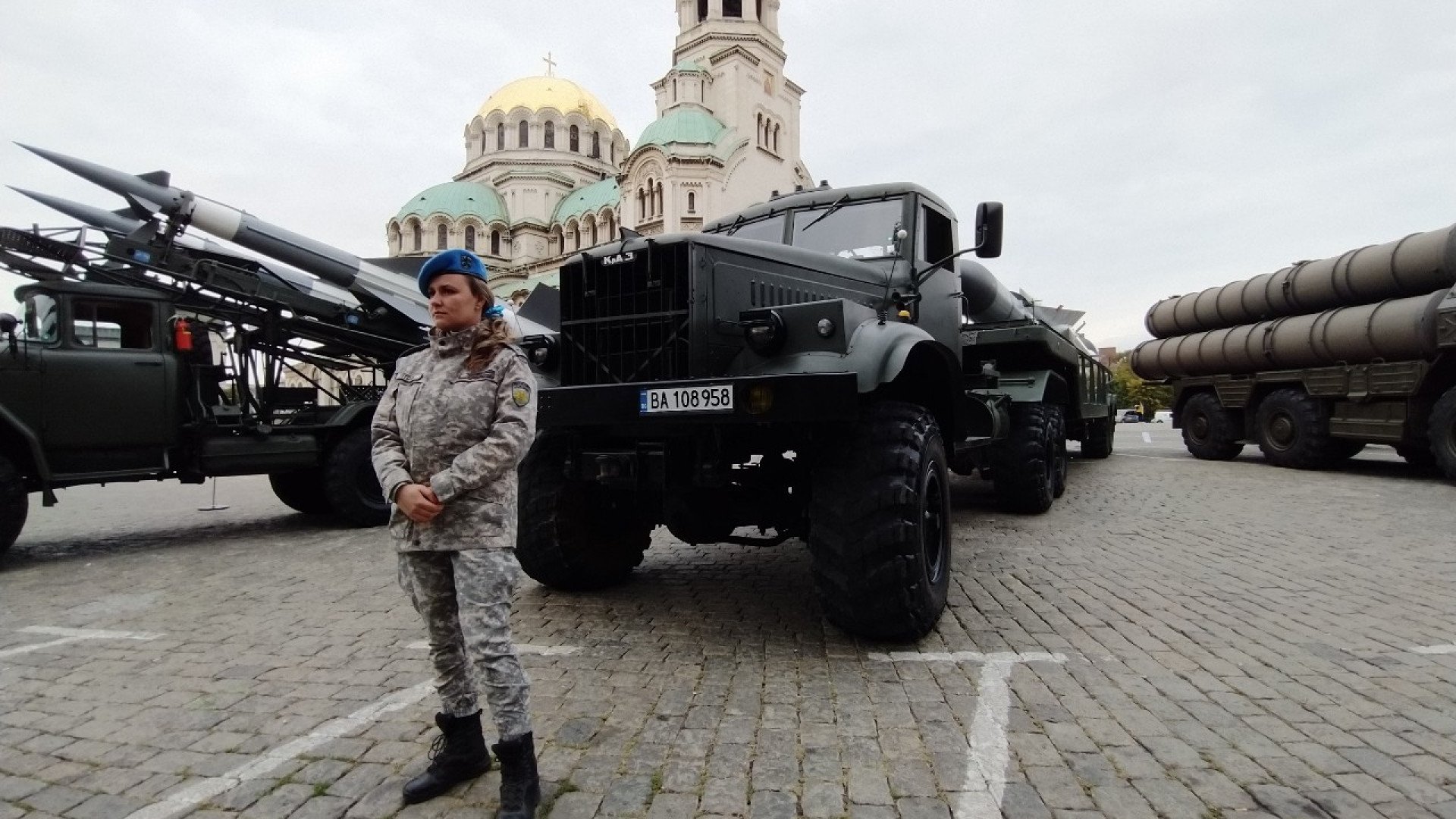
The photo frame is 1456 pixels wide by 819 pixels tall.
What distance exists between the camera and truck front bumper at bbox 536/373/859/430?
138 inches

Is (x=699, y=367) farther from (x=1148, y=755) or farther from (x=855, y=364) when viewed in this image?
(x=1148, y=755)

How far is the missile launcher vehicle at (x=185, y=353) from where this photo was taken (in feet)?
22.3

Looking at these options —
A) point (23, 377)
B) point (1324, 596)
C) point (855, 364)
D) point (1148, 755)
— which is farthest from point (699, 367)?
point (23, 377)

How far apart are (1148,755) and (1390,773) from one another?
2.39 feet

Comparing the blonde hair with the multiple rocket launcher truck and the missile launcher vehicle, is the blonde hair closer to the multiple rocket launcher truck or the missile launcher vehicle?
the multiple rocket launcher truck

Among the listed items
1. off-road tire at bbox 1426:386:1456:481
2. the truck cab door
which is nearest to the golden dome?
the truck cab door

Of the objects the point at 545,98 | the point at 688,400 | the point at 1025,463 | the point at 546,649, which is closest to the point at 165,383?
the point at 546,649

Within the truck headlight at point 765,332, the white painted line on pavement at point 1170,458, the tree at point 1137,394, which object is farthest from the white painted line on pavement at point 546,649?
the tree at point 1137,394

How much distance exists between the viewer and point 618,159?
59.5m

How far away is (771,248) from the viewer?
4.46m

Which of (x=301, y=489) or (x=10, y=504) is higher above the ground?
(x=10, y=504)

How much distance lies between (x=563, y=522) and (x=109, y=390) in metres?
5.40

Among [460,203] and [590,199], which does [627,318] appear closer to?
[590,199]

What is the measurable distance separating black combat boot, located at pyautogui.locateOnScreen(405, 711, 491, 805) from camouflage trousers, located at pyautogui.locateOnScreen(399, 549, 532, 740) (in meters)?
0.04
